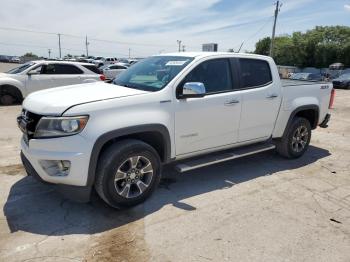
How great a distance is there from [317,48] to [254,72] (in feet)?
158

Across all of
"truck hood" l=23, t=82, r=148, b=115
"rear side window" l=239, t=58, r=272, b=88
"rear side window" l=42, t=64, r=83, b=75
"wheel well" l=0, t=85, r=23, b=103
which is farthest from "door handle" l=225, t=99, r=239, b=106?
"wheel well" l=0, t=85, r=23, b=103

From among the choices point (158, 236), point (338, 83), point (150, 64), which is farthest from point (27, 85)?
point (338, 83)

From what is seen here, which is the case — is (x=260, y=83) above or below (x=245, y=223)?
above

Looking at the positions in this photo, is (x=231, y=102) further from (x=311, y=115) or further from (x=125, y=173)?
(x=311, y=115)

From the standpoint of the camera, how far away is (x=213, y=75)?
4.67m

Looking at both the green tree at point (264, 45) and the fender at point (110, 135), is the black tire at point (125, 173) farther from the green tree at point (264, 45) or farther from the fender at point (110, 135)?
the green tree at point (264, 45)

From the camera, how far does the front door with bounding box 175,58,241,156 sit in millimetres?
4273

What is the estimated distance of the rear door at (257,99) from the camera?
4.96 m

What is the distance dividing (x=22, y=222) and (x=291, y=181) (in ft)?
11.8

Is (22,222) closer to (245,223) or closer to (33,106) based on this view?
(33,106)

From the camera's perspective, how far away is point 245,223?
3.75 m

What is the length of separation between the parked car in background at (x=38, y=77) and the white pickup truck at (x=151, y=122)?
24.4 ft

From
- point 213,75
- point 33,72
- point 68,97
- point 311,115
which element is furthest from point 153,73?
point 33,72

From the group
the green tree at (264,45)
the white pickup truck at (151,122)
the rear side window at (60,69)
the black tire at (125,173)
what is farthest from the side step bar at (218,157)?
the green tree at (264,45)
